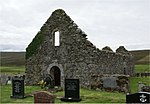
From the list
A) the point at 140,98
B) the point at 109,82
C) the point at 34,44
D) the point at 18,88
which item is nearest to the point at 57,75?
the point at 34,44

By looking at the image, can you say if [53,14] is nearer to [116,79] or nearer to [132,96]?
[116,79]

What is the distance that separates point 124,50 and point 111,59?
16558 mm

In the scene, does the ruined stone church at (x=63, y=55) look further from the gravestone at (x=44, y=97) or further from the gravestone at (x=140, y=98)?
the gravestone at (x=140, y=98)

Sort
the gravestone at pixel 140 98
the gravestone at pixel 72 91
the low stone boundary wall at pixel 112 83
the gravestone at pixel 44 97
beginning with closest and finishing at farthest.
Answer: the gravestone at pixel 140 98, the gravestone at pixel 44 97, the gravestone at pixel 72 91, the low stone boundary wall at pixel 112 83

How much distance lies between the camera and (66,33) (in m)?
23.6

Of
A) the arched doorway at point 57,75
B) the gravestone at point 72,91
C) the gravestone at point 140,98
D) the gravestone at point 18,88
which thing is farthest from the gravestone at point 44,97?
the arched doorway at point 57,75

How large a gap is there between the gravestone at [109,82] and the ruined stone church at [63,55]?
5.83 feet

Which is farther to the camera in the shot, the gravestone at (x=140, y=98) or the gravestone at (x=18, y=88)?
the gravestone at (x=18, y=88)

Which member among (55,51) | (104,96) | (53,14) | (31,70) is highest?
(53,14)

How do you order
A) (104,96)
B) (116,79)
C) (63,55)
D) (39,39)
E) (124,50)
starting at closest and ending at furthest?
(104,96) → (116,79) → (63,55) → (39,39) → (124,50)

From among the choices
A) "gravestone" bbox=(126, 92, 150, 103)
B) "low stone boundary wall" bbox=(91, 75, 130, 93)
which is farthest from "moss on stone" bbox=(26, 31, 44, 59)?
"gravestone" bbox=(126, 92, 150, 103)

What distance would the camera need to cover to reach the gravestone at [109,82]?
20.1 m

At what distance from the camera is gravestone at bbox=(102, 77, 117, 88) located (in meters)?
20.1

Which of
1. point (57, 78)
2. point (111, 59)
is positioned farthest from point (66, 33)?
point (111, 59)
